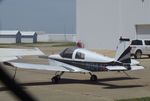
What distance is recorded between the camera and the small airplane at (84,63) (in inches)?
810

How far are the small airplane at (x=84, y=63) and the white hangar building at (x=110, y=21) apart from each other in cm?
3129

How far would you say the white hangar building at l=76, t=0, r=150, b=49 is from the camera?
2078 inches

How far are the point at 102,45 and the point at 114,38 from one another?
79.6 inches

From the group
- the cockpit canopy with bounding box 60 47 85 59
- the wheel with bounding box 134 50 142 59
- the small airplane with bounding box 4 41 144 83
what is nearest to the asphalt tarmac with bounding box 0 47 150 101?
the small airplane with bounding box 4 41 144 83

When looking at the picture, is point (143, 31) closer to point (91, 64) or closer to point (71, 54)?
point (71, 54)

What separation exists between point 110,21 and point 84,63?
33.6 metres

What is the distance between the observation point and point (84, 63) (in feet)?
69.8

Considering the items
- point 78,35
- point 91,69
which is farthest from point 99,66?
point 78,35

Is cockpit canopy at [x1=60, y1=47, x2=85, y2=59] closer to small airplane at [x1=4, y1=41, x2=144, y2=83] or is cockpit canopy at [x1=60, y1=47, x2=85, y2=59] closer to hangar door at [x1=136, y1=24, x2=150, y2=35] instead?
small airplane at [x1=4, y1=41, x2=144, y2=83]

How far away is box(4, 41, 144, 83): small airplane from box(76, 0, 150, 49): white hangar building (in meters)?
31.3

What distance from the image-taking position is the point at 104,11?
55125 millimetres

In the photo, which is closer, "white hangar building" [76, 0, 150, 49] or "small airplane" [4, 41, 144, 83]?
"small airplane" [4, 41, 144, 83]

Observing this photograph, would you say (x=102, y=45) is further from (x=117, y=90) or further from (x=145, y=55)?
(x=117, y=90)

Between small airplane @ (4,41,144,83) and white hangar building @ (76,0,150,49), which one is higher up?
white hangar building @ (76,0,150,49)
